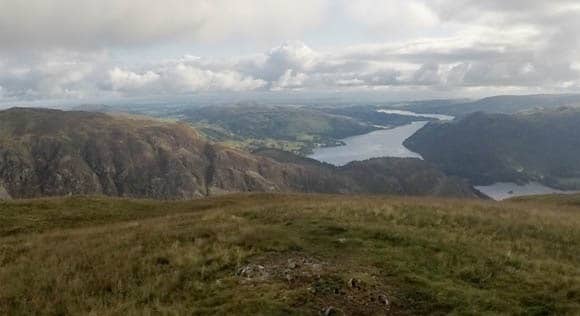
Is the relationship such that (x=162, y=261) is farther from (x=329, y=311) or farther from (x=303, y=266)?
(x=329, y=311)

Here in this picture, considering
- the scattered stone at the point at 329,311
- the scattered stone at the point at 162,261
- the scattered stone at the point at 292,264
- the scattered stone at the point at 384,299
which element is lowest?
the scattered stone at the point at 162,261

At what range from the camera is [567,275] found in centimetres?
1569

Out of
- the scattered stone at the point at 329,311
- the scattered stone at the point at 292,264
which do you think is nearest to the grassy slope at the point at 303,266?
the scattered stone at the point at 292,264

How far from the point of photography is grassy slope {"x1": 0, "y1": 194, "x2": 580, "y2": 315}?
1308 cm

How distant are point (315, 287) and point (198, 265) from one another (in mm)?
4666

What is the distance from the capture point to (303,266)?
16.0 meters

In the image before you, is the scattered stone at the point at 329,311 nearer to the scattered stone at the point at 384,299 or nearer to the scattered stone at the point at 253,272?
the scattered stone at the point at 384,299

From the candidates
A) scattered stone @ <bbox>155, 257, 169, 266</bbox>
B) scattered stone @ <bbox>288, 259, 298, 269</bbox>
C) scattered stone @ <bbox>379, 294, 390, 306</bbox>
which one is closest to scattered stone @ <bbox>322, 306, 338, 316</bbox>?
scattered stone @ <bbox>379, 294, 390, 306</bbox>

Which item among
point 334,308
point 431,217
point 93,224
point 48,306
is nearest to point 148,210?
point 93,224

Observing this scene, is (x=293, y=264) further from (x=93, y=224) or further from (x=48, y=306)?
(x=93, y=224)

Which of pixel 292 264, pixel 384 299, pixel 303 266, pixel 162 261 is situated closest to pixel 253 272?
pixel 292 264

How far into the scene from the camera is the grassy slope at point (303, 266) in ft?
42.9

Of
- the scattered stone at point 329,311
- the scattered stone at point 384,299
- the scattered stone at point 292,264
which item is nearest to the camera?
the scattered stone at point 329,311

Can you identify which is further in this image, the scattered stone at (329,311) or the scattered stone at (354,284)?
the scattered stone at (354,284)
